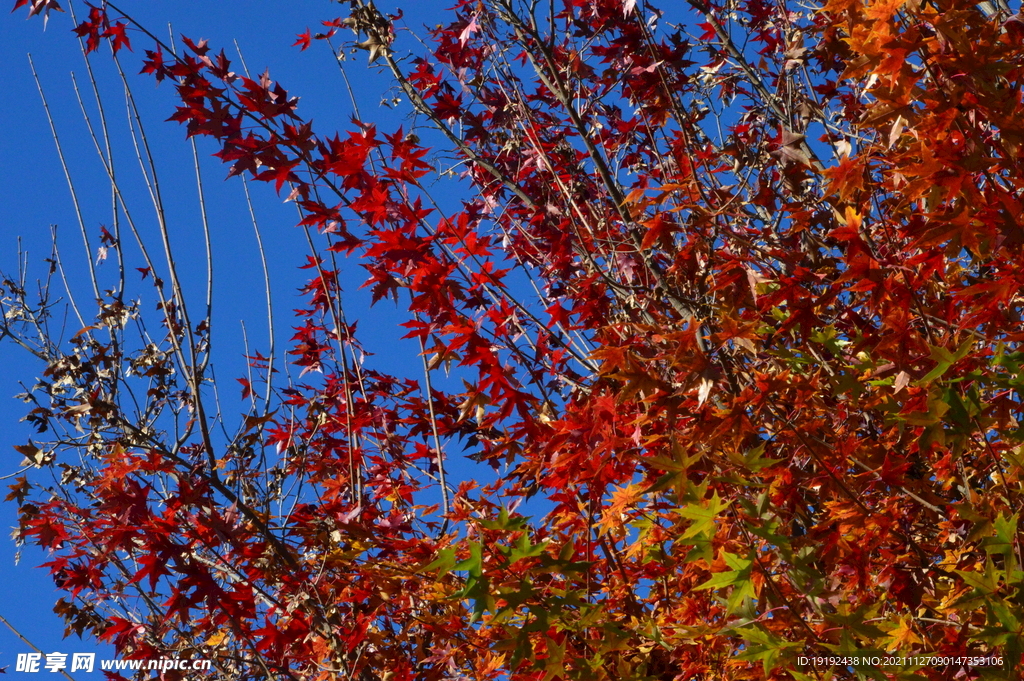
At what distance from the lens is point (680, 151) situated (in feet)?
13.5

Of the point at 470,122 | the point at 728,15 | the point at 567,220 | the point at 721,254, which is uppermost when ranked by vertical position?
the point at 728,15

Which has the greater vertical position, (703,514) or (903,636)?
(703,514)

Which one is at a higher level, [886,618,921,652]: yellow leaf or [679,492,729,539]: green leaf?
[679,492,729,539]: green leaf

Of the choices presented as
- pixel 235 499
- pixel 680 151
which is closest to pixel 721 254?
pixel 680 151

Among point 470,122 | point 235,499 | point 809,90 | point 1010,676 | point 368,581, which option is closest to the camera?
point 1010,676

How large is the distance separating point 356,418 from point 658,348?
5.73ft

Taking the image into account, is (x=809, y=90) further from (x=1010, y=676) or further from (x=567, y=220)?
(x=1010, y=676)

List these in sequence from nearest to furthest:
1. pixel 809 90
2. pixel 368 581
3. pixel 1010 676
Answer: pixel 1010 676 < pixel 368 581 < pixel 809 90

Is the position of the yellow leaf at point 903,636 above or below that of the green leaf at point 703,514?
below

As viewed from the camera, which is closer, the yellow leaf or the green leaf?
the green leaf

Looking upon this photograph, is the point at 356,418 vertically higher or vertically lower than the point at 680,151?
lower

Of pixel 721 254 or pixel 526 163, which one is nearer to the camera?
pixel 721 254

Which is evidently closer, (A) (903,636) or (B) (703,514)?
(B) (703,514)

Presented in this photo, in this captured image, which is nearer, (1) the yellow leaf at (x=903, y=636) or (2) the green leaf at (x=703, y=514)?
(2) the green leaf at (x=703, y=514)
